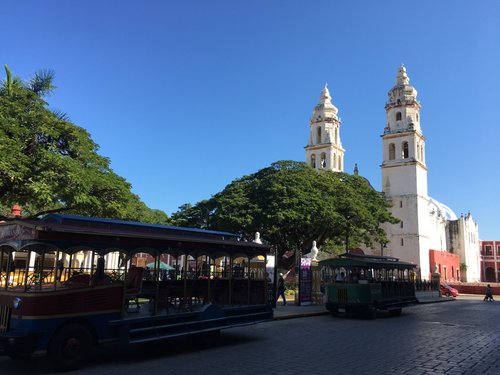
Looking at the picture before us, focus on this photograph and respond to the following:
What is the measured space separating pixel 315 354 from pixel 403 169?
4871 centimetres

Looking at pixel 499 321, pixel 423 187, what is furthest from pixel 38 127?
pixel 423 187

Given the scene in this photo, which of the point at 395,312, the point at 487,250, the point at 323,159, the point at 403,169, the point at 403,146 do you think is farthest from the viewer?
the point at 487,250

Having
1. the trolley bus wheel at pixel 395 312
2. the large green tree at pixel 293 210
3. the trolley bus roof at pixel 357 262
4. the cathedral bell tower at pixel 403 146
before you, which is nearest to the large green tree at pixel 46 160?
the trolley bus roof at pixel 357 262

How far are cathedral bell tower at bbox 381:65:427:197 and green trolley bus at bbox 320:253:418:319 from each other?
3648 centimetres

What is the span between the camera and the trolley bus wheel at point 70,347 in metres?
7.68

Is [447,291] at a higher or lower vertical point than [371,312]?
higher

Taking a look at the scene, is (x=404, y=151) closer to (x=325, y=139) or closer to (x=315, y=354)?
(x=325, y=139)

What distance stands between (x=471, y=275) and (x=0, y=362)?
7338cm

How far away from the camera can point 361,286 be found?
703 inches

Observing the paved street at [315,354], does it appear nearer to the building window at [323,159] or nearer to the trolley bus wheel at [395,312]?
the trolley bus wheel at [395,312]

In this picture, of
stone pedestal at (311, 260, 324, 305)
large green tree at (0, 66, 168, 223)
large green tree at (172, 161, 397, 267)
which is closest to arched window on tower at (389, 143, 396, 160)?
large green tree at (172, 161, 397, 267)

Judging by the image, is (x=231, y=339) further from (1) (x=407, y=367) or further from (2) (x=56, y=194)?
(2) (x=56, y=194)

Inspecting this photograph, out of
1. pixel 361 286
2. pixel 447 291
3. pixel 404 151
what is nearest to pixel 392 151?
pixel 404 151

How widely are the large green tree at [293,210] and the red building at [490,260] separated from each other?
5134 centimetres
